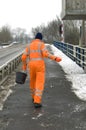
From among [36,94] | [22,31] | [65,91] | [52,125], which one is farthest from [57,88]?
[22,31]

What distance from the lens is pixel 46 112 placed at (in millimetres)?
8148

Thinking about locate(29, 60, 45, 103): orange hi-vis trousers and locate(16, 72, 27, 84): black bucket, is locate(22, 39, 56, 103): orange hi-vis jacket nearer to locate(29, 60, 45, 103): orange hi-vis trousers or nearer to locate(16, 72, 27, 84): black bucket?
locate(29, 60, 45, 103): orange hi-vis trousers

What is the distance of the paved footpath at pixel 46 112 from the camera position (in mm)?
6963

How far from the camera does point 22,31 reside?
193m

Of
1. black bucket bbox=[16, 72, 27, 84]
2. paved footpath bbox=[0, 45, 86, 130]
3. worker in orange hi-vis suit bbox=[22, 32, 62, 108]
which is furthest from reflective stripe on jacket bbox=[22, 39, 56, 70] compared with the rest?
paved footpath bbox=[0, 45, 86, 130]

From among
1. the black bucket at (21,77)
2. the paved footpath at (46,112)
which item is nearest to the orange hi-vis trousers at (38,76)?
the paved footpath at (46,112)

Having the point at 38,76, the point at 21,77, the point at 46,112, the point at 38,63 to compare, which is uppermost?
the point at 38,63

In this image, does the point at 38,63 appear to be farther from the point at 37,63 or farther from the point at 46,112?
the point at 46,112

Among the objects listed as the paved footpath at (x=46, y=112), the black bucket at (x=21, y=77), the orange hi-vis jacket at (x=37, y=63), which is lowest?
the paved footpath at (x=46, y=112)

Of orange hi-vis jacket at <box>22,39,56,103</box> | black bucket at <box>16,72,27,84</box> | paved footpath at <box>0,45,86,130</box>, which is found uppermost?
orange hi-vis jacket at <box>22,39,56,103</box>

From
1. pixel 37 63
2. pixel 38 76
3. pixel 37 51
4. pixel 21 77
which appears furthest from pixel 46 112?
pixel 21 77

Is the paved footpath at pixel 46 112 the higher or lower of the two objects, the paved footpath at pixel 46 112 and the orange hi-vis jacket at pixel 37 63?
the lower

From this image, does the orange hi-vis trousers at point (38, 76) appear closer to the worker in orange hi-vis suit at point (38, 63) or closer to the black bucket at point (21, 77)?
the worker in orange hi-vis suit at point (38, 63)

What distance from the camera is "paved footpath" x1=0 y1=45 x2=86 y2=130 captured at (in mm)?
6963
